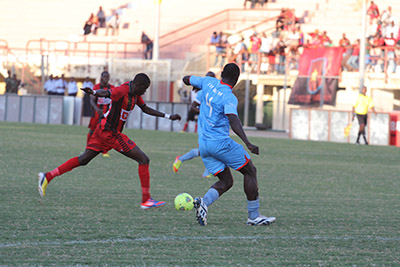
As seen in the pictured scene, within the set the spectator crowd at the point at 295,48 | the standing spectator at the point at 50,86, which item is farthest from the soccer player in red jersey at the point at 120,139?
the standing spectator at the point at 50,86

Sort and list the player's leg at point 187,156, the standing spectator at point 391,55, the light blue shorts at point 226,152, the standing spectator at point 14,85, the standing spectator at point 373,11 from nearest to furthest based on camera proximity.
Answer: the light blue shorts at point 226,152 → the player's leg at point 187,156 → the standing spectator at point 391,55 → the standing spectator at point 14,85 → the standing spectator at point 373,11

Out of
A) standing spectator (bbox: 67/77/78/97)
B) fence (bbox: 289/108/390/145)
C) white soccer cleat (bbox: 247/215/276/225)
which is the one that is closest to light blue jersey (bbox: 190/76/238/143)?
white soccer cleat (bbox: 247/215/276/225)

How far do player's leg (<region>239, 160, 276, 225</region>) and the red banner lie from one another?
74.3ft

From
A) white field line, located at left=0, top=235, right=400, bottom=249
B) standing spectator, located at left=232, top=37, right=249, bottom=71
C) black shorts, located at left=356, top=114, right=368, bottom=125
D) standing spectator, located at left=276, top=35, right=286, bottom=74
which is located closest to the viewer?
white field line, located at left=0, top=235, right=400, bottom=249

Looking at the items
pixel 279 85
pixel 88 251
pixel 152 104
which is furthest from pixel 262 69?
pixel 88 251

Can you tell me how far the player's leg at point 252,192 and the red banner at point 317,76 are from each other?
22.6 metres

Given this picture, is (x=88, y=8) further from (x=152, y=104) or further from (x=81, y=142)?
(x=81, y=142)

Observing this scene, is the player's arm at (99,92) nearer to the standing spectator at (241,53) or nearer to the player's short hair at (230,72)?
the player's short hair at (230,72)

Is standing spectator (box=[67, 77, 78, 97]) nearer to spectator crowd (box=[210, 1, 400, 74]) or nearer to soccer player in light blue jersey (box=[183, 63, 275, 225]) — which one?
spectator crowd (box=[210, 1, 400, 74])

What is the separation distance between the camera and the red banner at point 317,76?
101 feet

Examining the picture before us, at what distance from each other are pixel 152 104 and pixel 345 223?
24.0 meters

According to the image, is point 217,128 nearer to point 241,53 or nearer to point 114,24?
point 241,53

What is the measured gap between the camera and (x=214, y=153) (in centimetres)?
805

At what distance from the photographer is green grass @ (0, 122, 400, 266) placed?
6523mm
